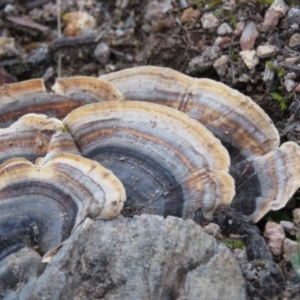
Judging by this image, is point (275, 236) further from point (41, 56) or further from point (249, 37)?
point (41, 56)

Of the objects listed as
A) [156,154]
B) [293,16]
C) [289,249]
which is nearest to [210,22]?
[293,16]

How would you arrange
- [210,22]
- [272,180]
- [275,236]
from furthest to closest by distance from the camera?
[210,22]
[272,180]
[275,236]

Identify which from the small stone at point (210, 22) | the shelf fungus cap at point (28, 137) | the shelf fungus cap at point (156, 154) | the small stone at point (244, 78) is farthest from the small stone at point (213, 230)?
the small stone at point (210, 22)

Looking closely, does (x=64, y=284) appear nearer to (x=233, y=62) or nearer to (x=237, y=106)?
(x=237, y=106)

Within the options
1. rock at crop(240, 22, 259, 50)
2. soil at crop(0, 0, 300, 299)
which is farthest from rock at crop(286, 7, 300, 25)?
rock at crop(240, 22, 259, 50)

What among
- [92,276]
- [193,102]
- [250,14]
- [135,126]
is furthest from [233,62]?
[92,276]

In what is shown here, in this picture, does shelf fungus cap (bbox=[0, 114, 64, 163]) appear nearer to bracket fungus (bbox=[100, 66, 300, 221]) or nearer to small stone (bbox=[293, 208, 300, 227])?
bracket fungus (bbox=[100, 66, 300, 221])
